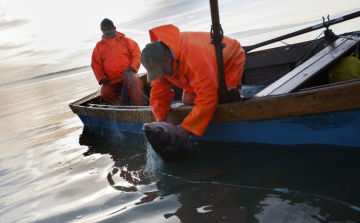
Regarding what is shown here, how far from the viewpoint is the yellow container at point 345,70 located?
3568 millimetres

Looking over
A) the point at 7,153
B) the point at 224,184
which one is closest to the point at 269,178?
the point at 224,184

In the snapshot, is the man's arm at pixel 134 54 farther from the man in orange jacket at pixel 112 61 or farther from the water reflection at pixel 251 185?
the water reflection at pixel 251 185

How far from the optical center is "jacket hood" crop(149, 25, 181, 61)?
132 inches

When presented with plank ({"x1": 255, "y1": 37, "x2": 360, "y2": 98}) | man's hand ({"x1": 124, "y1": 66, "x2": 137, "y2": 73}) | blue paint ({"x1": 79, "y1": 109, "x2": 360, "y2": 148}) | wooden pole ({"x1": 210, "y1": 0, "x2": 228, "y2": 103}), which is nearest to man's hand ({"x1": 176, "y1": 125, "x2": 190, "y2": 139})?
blue paint ({"x1": 79, "y1": 109, "x2": 360, "y2": 148})

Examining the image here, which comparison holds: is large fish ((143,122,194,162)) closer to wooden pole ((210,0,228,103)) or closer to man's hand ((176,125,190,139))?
man's hand ((176,125,190,139))

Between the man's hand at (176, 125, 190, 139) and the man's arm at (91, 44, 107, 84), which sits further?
the man's arm at (91, 44, 107, 84)

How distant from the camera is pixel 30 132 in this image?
30.3 feet

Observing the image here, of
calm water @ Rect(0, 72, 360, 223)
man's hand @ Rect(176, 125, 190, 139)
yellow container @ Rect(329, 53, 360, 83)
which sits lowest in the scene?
calm water @ Rect(0, 72, 360, 223)

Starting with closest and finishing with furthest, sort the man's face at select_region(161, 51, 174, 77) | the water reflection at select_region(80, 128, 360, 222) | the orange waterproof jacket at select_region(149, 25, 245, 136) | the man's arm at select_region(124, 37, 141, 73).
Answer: the water reflection at select_region(80, 128, 360, 222) < the orange waterproof jacket at select_region(149, 25, 245, 136) < the man's face at select_region(161, 51, 174, 77) < the man's arm at select_region(124, 37, 141, 73)

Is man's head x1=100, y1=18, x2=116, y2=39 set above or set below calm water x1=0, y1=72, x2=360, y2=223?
above

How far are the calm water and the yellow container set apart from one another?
98cm

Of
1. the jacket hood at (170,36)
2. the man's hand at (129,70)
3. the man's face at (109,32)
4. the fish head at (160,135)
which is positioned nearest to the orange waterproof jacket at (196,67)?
the jacket hood at (170,36)

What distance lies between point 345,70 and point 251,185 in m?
1.91

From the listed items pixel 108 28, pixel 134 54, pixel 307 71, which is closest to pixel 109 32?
pixel 108 28
